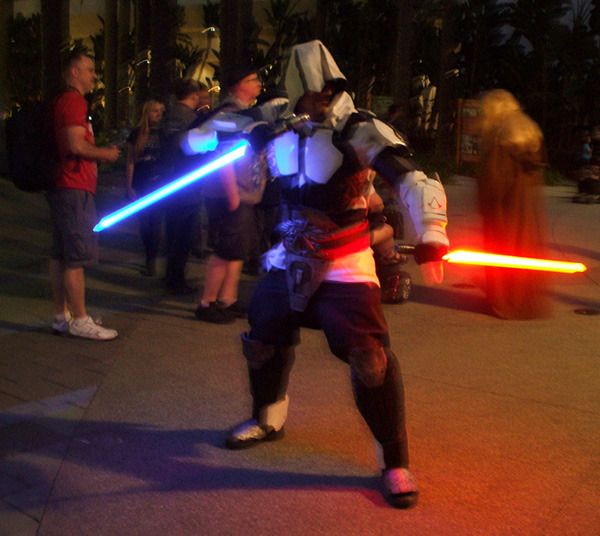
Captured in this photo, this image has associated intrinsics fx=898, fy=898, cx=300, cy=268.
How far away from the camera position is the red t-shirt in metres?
5.75

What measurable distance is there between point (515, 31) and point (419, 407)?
81.6ft

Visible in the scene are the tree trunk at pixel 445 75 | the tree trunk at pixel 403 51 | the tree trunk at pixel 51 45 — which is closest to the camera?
the tree trunk at pixel 403 51

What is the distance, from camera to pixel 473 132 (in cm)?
695

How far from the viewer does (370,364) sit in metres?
3.72

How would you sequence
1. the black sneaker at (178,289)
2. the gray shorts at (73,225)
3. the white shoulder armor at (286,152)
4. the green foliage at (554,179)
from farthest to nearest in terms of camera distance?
the green foliage at (554,179)
the black sneaker at (178,289)
the gray shorts at (73,225)
the white shoulder armor at (286,152)

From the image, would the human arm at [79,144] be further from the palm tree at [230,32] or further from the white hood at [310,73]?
the palm tree at [230,32]

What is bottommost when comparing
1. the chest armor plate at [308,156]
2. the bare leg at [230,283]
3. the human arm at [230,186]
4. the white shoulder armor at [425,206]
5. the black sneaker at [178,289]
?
the black sneaker at [178,289]

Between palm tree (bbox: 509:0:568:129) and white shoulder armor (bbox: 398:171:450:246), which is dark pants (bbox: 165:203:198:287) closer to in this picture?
white shoulder armor (bbox: 398:171:450:246)

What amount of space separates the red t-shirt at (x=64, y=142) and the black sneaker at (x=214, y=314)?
129 cm

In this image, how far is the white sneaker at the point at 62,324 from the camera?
6234 mm

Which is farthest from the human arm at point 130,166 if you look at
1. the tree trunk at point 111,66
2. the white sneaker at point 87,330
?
the tree trunk at point 111,66

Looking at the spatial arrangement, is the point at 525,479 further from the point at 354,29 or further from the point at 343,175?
Result: the point at 354,29

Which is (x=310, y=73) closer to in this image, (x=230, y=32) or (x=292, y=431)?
(x=292, y=431)

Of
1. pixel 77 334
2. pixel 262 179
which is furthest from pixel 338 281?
pixel 77 334
